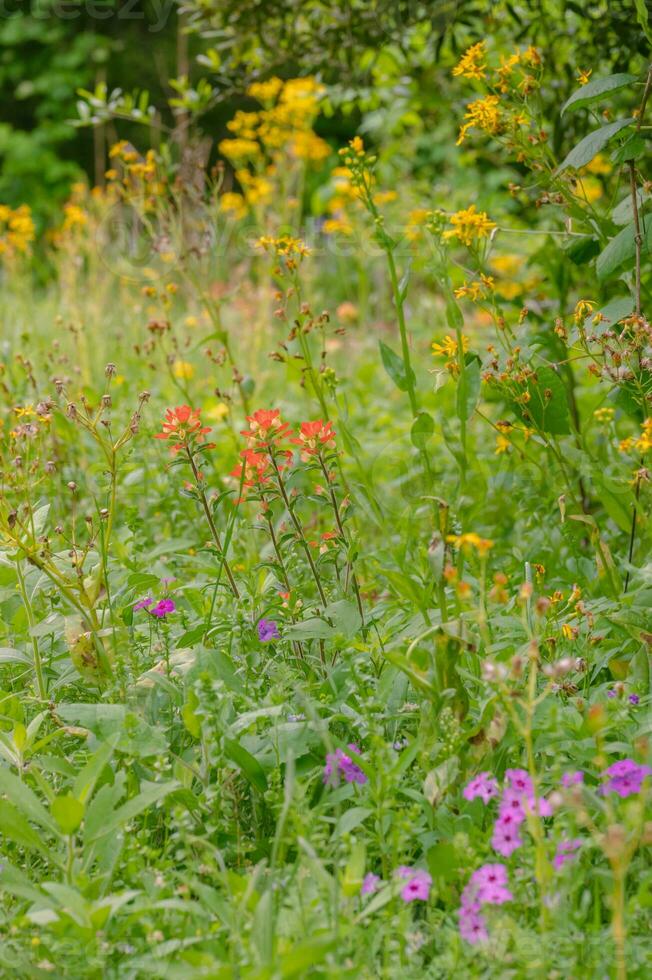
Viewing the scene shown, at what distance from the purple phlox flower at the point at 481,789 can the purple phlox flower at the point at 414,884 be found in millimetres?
124

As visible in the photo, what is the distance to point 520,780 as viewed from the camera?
1375mm

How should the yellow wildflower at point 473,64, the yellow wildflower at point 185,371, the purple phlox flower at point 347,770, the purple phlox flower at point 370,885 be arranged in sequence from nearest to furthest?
1. the purple phlox flower at point 370,885
2. the purple phlox flower at point 347,770
3. the yellow wildflower at point 473,64
4. the yellow wildflower at point 185,371

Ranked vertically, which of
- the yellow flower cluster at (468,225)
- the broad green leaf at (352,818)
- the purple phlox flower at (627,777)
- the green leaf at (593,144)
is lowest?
the broad green leaf at (352,818)

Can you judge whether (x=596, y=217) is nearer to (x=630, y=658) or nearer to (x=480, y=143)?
(x=630, y=658)

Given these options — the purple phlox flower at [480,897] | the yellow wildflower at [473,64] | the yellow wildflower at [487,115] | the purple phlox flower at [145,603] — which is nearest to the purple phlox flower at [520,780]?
the purple phlox flower at [480,897]

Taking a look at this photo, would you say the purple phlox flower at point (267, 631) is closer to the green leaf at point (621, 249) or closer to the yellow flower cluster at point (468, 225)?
the yellow flower cluster at point (468, 225)

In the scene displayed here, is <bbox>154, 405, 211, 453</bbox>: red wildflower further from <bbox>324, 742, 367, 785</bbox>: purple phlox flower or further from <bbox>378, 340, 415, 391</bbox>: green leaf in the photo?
<bbox>324, 742, 367, 785</bbox>: purple phlox flower

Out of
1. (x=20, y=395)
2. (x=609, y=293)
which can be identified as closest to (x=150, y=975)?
(x=609, y=293)

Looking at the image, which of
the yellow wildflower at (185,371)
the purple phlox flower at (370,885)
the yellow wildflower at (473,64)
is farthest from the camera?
the yellow wildflower at (185,371)

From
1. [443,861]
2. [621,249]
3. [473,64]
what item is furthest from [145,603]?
[473,64]

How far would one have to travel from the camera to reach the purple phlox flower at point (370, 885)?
51.3 inches

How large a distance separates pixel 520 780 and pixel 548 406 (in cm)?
81

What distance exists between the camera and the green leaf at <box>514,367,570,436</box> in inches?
75.3

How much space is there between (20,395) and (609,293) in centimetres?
186
